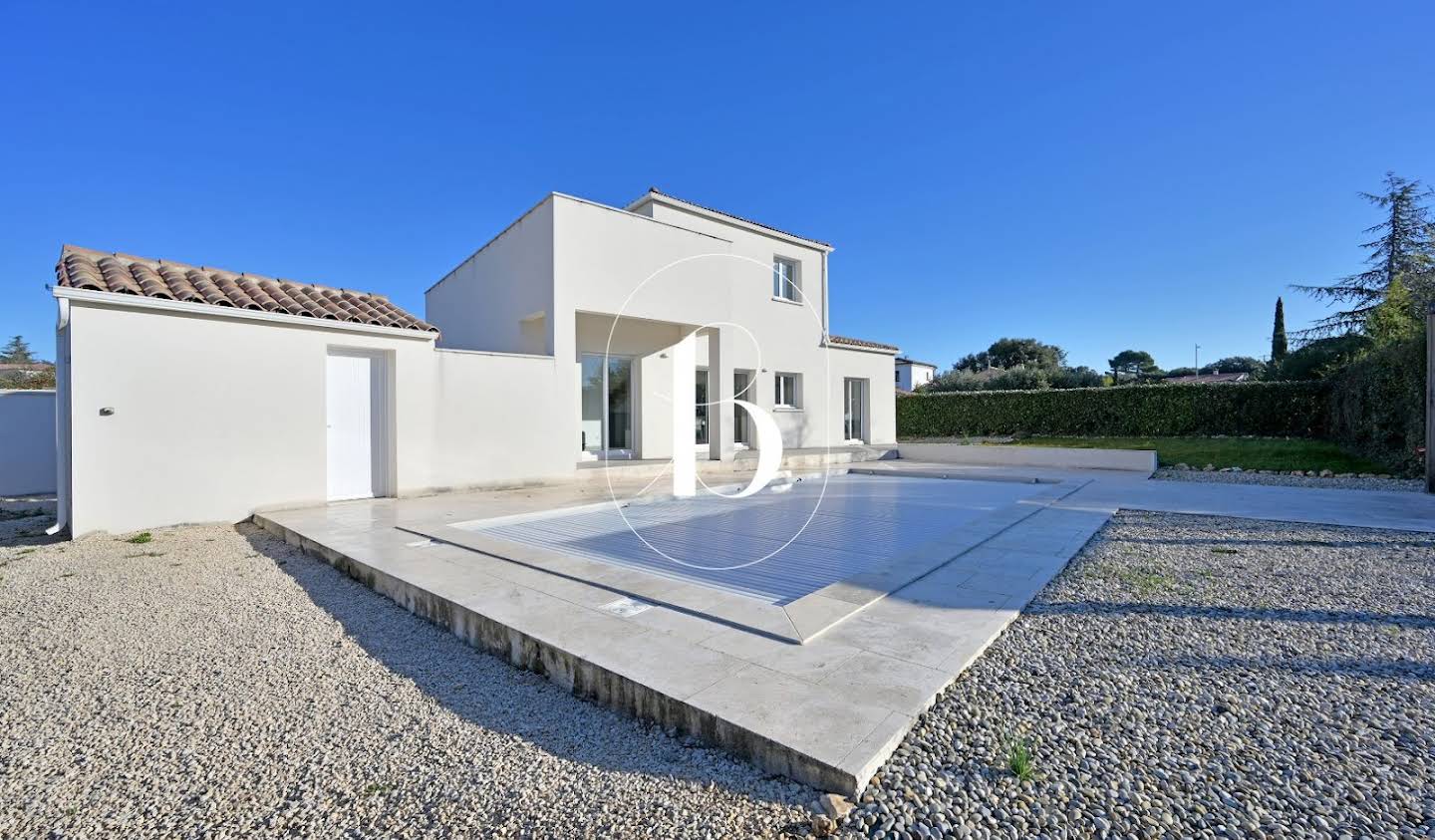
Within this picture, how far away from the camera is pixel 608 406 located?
612 inches

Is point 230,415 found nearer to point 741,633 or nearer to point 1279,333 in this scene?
point 741,633

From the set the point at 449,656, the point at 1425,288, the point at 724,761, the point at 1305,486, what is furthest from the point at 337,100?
Result: the point at 1425,288

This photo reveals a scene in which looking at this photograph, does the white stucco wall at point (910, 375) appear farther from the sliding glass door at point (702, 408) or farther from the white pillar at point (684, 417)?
the white pillar at point (684, 417)

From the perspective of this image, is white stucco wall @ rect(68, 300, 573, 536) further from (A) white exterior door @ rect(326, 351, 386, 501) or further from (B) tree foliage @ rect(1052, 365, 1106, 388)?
(B) tree foliage @ rect(1052, 365, 1106, 388)

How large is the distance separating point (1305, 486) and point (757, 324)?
1308 cm

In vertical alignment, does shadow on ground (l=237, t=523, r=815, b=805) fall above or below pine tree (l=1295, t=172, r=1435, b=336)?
below

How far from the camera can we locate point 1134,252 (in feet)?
72.4

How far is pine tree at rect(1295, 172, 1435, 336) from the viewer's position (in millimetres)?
25375

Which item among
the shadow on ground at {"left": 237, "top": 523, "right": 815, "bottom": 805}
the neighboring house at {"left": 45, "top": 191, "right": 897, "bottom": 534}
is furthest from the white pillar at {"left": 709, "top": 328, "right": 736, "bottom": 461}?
the shadow on ground at {"left": 237, "top": 523, "right": 815, "bottom": 805}

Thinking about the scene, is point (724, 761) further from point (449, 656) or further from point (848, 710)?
point (449, 656)

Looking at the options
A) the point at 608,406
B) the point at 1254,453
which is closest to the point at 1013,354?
the point at 1254,453

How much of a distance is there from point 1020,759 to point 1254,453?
19.5 meters

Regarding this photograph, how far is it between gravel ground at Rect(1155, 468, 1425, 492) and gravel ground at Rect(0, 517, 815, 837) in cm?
1527

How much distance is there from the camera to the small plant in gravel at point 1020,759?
8.16 ft
